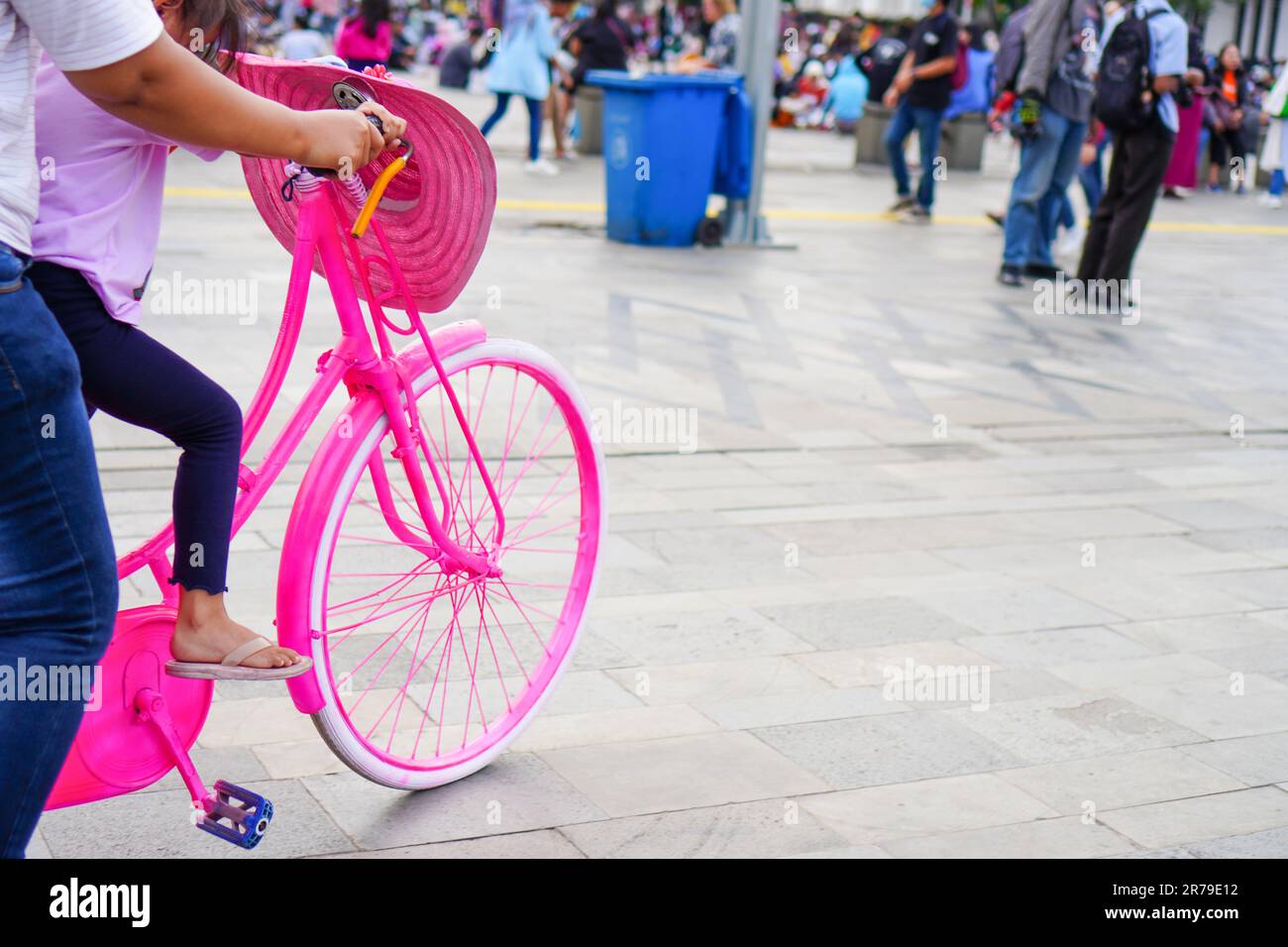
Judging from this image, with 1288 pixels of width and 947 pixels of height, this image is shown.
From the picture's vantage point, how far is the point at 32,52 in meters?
2.05

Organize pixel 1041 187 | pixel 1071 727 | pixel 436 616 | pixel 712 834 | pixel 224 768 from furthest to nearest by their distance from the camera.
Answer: pixel 1041 187 < pixel 1071 727 < pixel 436 616 < pixel 224 768 < pixel 712 834

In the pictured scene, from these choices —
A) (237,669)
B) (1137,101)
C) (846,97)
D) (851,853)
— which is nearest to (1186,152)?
(846,97)

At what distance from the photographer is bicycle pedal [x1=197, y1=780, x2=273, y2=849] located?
2.57m

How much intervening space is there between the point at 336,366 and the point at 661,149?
8.28 metres

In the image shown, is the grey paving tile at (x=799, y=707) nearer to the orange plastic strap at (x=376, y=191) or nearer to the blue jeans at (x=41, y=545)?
the orange plastic strap at (x=376, y=191)

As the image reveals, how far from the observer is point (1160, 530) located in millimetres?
5410

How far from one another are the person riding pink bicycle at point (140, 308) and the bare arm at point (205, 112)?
0.11m

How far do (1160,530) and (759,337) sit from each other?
3.17 meters

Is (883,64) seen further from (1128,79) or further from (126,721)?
(126,721)

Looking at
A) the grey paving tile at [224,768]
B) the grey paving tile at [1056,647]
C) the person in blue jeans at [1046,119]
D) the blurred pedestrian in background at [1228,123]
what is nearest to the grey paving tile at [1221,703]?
the grey paving tile at [1056,647]

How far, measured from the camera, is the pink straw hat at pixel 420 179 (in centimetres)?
254

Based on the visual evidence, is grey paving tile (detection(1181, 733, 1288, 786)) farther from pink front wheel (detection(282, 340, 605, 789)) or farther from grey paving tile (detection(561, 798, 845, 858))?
pink front wheel (detection(282, 340, 605, 789))

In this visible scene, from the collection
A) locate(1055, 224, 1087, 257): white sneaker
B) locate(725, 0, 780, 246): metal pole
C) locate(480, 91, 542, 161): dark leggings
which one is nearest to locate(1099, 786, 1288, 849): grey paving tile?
locate(725, 0, 780, 246): metal pole
